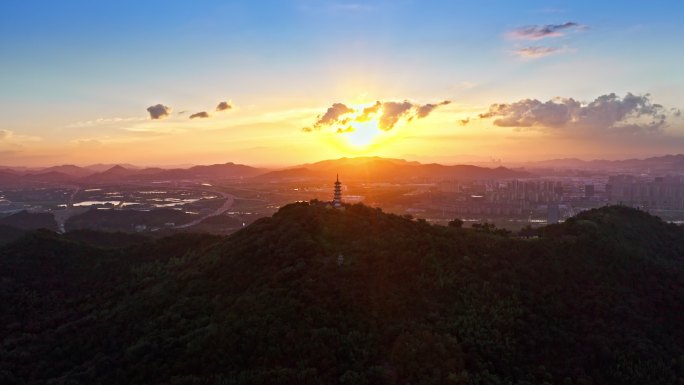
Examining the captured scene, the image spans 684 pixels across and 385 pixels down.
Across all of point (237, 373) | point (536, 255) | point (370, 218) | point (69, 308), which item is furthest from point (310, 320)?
point (69, 308)

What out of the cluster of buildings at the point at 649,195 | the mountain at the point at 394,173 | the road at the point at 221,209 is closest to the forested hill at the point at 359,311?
the road at the point at 221,209

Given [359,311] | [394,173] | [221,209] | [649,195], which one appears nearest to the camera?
[359,311]

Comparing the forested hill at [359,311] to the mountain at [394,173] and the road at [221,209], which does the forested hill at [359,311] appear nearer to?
the road at [221,209]

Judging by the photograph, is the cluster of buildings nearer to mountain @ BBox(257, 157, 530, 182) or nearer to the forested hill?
mountain @ BBox(257, 157, 530, 182)

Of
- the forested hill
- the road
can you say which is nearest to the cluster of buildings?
the forested hill

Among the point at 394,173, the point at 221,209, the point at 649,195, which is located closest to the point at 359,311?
the point at 221,209

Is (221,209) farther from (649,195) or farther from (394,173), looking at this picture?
(649,195)

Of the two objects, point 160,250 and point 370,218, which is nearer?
point 370,218

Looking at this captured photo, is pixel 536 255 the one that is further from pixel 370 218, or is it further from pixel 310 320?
pixel 310 320
